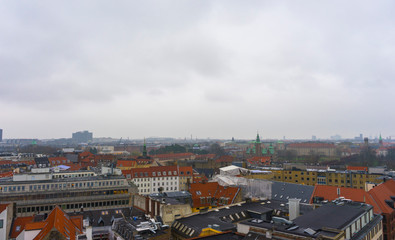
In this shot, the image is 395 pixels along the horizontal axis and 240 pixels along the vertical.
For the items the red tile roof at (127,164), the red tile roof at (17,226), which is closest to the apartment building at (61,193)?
the red tile roof at (17,226)

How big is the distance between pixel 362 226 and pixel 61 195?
55.0m

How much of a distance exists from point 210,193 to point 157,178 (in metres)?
31.0

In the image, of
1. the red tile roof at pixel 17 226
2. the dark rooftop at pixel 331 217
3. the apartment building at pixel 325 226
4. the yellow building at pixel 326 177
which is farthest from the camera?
the yellow building at pixel 326 177

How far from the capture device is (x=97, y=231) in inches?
1804

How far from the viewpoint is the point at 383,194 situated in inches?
2175

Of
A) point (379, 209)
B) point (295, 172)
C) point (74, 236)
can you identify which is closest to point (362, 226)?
point (379, 209)

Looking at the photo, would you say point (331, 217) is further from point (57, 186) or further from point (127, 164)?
point (127, 164)

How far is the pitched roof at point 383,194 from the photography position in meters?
49.6

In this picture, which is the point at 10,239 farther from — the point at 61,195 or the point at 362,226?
the point at 362,226

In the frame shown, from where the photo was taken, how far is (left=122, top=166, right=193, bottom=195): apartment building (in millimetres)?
91688

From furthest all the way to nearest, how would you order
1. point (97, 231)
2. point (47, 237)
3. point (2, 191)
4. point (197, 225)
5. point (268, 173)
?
point (268, 173), point (2, 191), point (97, 231), point (197, 225), point (47, 237)

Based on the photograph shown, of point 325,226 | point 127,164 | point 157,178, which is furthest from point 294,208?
point 127,164

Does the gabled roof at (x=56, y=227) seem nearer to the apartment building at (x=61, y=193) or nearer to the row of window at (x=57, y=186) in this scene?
the apartment building at (x=61, y=193)

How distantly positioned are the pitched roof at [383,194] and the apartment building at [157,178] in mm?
52093
